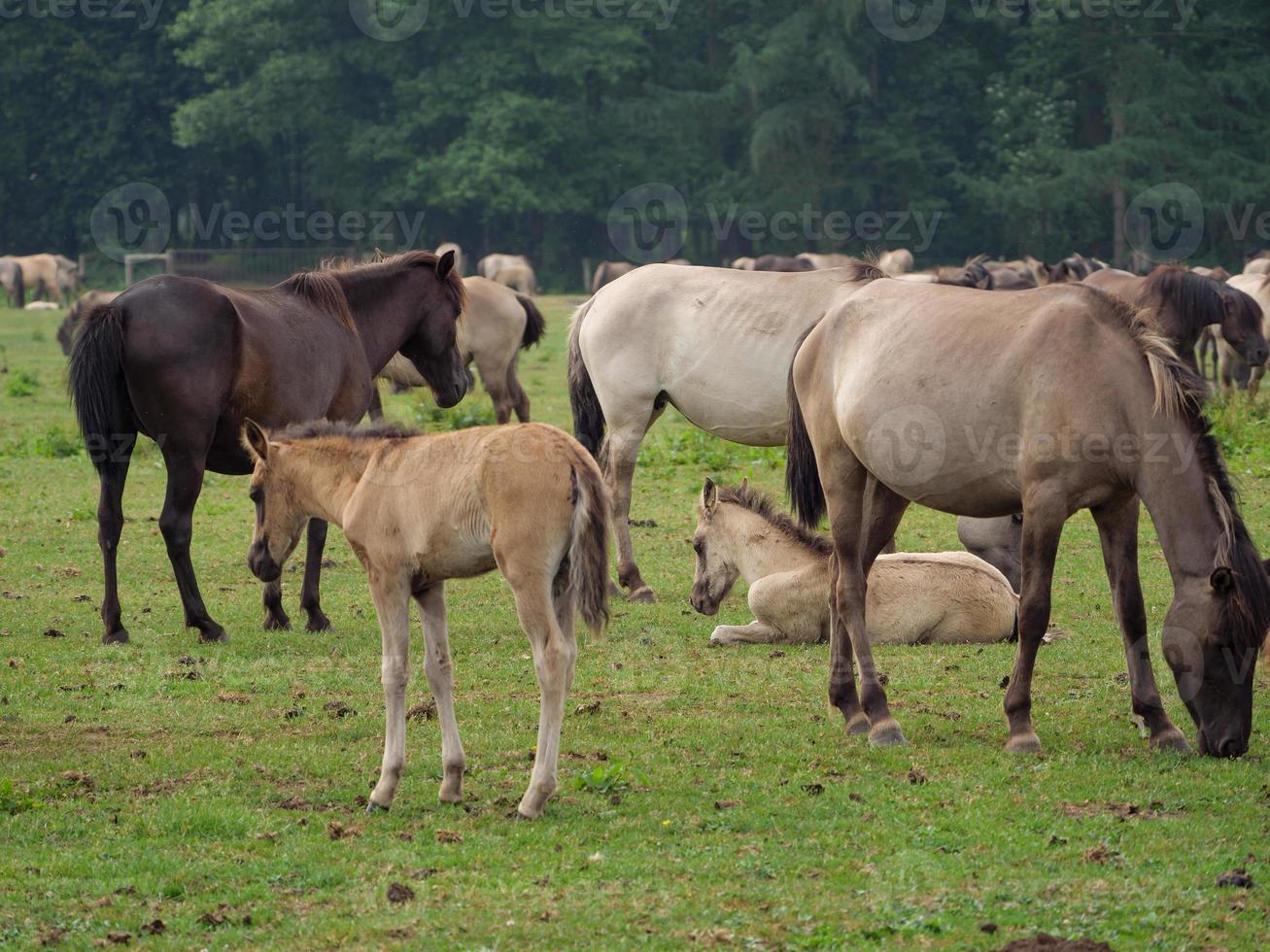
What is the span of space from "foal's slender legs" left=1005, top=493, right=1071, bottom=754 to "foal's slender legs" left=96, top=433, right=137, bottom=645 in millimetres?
5162

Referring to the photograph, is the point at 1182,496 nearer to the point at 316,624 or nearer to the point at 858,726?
the point at 858,726

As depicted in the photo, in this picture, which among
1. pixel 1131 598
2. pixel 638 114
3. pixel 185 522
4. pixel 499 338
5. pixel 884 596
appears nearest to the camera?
pixel 1131 598

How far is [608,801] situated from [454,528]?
4.07ft

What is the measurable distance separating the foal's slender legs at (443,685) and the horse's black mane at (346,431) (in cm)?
69

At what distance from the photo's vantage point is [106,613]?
29.7 feet

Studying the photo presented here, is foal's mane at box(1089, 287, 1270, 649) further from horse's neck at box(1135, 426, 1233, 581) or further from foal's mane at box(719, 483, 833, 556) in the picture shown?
foal's mane at box(719, 483, 833, 556)

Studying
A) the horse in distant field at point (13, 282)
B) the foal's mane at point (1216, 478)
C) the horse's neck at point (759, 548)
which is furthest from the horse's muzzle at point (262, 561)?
the horse in distant field at point (13, 282)

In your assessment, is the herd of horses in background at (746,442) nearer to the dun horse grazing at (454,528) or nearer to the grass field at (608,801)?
the dun horse grazing at (454,528)

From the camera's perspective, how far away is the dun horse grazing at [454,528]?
5.64 meters

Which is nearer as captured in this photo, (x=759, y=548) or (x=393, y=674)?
(x=393, y=674)

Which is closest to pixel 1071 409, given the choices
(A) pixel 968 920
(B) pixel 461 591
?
(A) pixel 968 920

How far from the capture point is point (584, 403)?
37.3ft

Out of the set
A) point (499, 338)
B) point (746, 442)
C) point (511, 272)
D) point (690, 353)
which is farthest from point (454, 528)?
point (511, 272)

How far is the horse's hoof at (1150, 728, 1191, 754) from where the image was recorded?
6688 mm
